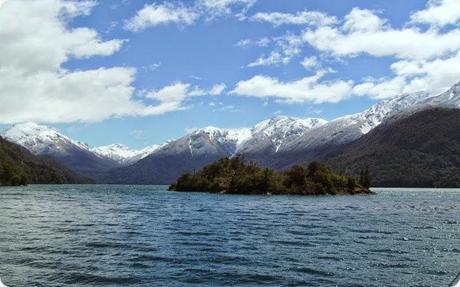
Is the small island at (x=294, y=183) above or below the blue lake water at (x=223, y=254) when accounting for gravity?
above

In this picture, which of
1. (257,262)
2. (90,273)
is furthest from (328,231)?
(90,273)

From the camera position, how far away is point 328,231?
44.5 metres

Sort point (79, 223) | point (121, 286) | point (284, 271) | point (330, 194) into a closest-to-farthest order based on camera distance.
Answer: point (121, 286) < point (284, 271) < point (79, 223) < point (330, 194)

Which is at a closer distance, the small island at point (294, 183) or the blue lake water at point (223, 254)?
the blue lake water at point (223, 254)

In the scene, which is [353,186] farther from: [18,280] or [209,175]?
[18,280]

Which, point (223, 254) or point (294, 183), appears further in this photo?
point (294, 183)

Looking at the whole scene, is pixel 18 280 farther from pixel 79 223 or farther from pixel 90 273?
pixel 79 223

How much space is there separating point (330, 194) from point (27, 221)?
116576 mm

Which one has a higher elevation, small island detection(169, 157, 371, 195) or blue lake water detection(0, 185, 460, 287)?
small island detection(169, 157, 371, 195)

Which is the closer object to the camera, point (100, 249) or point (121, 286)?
point (121, 286)

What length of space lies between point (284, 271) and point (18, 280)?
12483mm

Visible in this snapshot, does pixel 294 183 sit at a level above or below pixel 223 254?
above

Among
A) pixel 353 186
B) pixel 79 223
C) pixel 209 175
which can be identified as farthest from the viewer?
pixel 209 175

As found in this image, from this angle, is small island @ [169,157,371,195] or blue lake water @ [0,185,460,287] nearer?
blue lake water @ [0,185,460,287]
